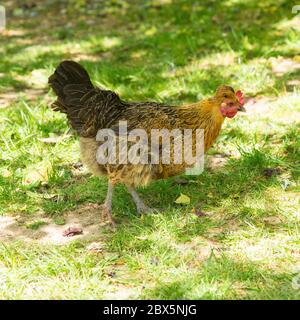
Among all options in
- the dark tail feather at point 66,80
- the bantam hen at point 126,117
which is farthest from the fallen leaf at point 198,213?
the dark tail feather at point 66,80

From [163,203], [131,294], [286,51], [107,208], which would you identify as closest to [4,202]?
[107,208]

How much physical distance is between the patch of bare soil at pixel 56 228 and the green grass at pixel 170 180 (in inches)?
1.4

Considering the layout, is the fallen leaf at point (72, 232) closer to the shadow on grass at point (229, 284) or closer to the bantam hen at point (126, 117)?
the bantam hen at point (126, 117)

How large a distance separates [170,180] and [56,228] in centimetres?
114

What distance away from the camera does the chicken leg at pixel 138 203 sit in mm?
4547

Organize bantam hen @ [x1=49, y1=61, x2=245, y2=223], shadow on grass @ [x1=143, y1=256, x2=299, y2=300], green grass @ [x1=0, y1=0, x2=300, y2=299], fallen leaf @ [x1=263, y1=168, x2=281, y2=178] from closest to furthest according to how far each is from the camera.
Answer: shadow on grass @ [x1=143, y1=256, x2=299, y2=300] → green grass @ [x1=0, y1=0, x2=300, y2=299] → bantam hen @ [x1=49, y1=61, x2=245, y2=223] → fallen leaf @ [x1=263, y1=168, x2=281, y2=178]

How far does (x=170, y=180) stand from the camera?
16.6ft

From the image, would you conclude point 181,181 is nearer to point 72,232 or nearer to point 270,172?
point 270,172

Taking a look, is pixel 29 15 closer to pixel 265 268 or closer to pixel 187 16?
pixel 187 16

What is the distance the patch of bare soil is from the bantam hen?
13cm

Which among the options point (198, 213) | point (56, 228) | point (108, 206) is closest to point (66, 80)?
point (108, 206)

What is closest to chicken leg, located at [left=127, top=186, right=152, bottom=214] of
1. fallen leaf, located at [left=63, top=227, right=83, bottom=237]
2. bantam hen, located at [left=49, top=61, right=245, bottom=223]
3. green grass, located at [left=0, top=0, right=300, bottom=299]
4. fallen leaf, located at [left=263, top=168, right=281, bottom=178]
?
bantam hen, located at [left=49, top=61, right=245, bottom=223]

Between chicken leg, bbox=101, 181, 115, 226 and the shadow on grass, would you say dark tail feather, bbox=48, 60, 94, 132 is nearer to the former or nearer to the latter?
chicken leg, bbox=101, 181, 115, 226

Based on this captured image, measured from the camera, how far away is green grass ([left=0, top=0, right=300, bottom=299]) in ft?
12.3
